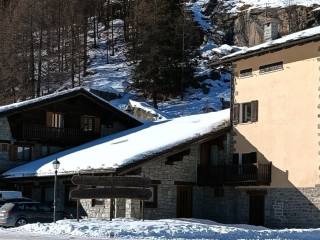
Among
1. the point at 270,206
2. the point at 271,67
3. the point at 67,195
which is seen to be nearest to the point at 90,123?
the point at 67,195

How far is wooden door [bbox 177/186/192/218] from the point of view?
33.9 metres

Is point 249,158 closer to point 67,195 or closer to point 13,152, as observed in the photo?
point 67,195

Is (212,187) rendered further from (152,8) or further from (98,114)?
(152,8)

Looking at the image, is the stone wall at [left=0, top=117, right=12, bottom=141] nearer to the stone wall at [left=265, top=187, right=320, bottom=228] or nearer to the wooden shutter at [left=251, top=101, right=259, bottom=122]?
the wooden shutter at [left=251, top=101, right=259, bottom=122]

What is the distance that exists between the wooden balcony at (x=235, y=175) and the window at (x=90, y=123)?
10.7 metres

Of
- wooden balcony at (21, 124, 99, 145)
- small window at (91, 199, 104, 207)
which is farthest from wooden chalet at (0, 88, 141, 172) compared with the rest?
small window at (91, 199, 104, 207)

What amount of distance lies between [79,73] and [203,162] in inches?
1496

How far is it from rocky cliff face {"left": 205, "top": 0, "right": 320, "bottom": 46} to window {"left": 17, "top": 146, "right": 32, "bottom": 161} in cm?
4005

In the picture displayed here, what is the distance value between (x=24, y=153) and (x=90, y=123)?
4754mm

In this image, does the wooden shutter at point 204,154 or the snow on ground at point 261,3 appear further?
the snow on ground at point 261,3

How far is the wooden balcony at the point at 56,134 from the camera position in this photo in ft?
134

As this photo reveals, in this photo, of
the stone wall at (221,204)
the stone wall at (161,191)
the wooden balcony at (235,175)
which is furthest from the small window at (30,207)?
the wooden balcony at (235,175)

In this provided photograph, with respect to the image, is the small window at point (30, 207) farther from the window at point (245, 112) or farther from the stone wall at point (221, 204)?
the window at point (245, 112)

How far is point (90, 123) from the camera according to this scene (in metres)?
43.6
